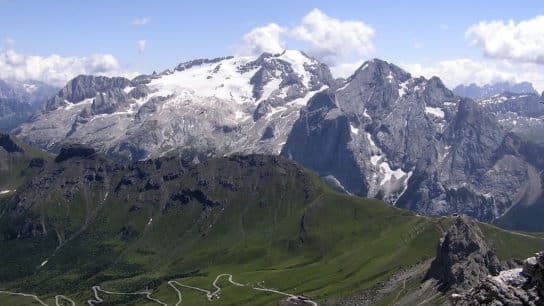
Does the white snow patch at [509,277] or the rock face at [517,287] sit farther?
the white snow patch at [509,277]

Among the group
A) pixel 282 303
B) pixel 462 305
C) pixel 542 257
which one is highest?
pixel 542 257

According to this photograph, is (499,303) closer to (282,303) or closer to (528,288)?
(528,288)

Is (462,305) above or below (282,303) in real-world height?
above

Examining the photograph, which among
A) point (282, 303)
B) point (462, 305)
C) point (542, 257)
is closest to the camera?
point (542, 257)

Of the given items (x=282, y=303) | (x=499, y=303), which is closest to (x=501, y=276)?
(x=499, y=303)

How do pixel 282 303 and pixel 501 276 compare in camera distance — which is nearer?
pixel 501 276

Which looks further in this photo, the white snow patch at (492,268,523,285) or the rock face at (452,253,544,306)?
the white snow patch at (492,268,523,285)

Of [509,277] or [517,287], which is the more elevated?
[509,277]

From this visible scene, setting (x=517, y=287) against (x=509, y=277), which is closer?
(x=517, y=287)
